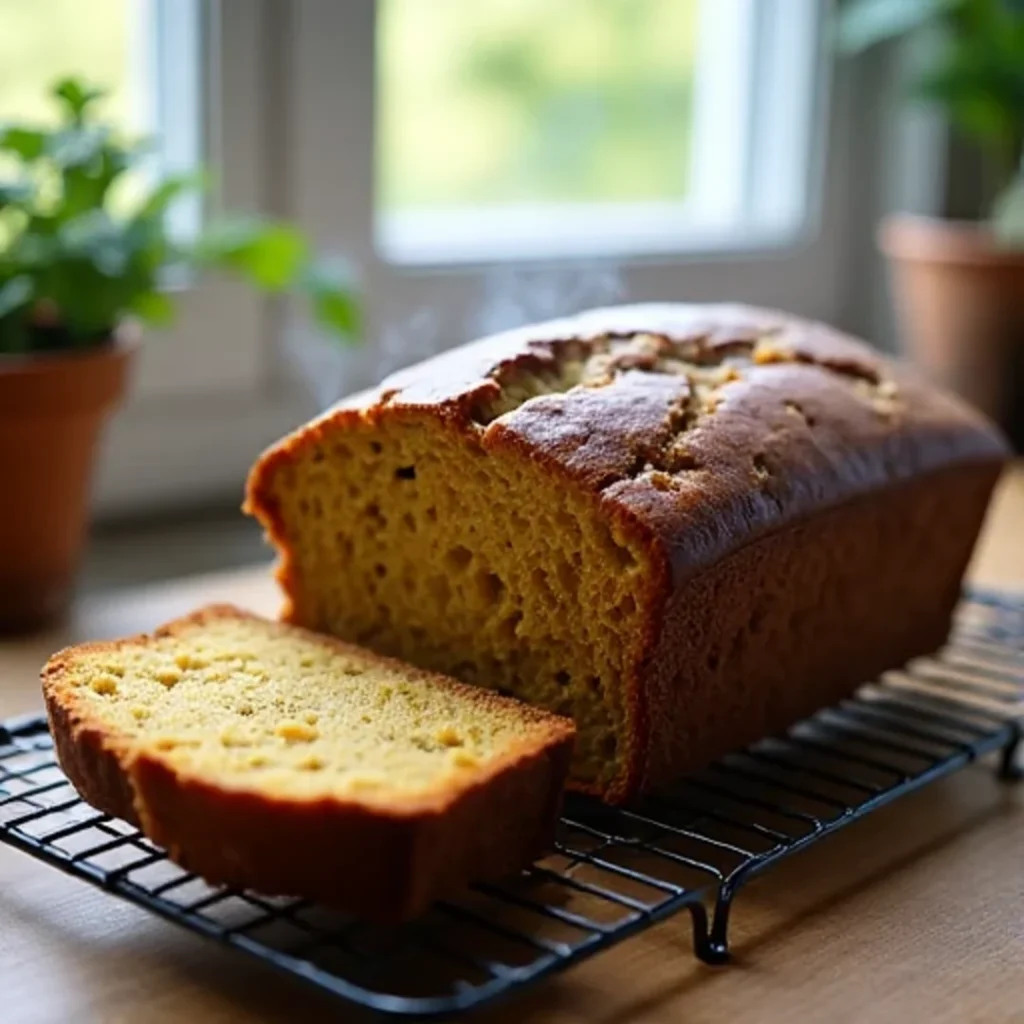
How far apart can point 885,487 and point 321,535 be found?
0.45 m

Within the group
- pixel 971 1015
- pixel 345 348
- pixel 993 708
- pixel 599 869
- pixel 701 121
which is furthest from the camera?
pixel 701 121

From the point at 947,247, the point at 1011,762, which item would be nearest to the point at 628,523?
the point at 1011,762

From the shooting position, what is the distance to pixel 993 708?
148 centimetres

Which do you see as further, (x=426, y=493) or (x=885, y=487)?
(x=885, y=487)

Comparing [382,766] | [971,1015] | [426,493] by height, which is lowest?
[971,1015]

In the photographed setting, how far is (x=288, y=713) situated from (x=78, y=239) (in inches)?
23.2

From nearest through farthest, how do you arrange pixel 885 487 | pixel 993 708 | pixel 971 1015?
1. pixel 971 1015
2. pixel 885 487
3. pixel 993 708

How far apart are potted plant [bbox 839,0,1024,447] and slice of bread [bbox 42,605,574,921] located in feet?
5.05

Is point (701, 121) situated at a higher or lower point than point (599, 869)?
higher

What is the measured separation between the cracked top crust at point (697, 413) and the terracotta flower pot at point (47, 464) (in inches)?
14.6

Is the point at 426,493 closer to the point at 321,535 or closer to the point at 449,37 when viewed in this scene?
the point at 321,535

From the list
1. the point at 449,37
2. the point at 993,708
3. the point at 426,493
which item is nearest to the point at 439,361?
the point at 426,493

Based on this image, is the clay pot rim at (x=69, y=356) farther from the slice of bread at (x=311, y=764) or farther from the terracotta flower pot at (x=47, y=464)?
the slice of bread at (x=311, y=764)

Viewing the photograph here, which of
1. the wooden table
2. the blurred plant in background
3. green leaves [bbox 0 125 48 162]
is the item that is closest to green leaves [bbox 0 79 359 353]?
green leaves [bbox 0 125 48 162]
